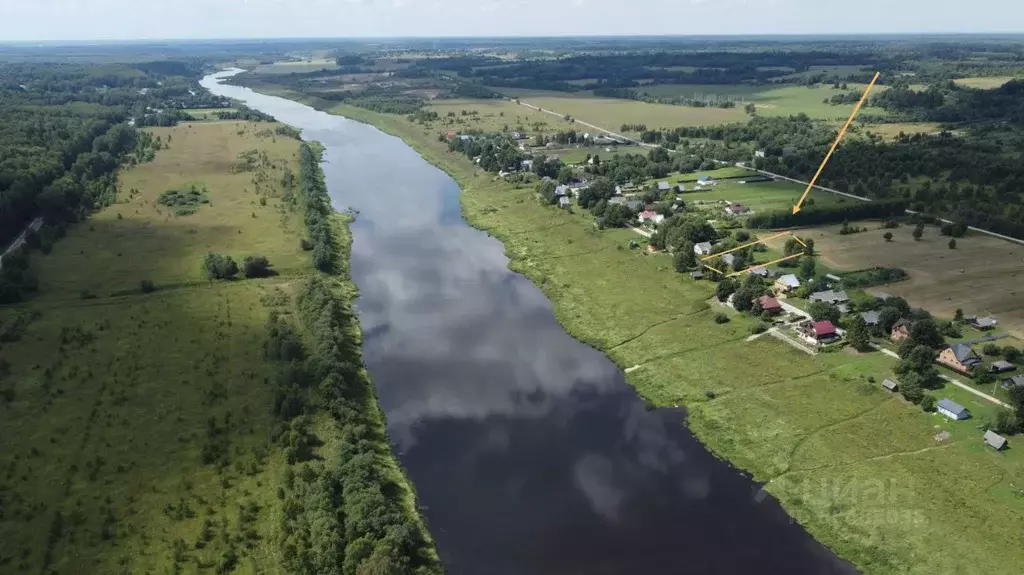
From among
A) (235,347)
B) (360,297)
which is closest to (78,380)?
(235,347)

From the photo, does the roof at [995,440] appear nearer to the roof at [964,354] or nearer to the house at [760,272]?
the roof at [964,354]

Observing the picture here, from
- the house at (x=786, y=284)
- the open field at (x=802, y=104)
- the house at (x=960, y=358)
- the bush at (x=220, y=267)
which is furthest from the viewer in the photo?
the open field at (x=802, y=104)

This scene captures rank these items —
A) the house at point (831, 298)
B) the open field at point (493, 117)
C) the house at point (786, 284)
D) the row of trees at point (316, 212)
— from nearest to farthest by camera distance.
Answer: the house at point (831, 298) < the house at point (786, 284) < the row of trees at point (316, 212) < the open field at point (493, 117)

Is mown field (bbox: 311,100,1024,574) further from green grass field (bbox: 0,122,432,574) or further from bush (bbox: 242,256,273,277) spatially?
bush (bbox: 242,256,273,277)

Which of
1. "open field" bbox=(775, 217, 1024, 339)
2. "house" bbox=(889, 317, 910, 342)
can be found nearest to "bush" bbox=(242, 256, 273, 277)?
"house" bbox=(889, 317, 910, 342)

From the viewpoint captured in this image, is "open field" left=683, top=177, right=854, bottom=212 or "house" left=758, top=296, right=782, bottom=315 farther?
"open field" left=683, top=177, right=854, bottom=212

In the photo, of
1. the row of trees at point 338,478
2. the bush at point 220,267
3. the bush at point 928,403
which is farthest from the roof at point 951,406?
the bush at point 220,267

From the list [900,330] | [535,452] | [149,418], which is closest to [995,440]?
[900,330]

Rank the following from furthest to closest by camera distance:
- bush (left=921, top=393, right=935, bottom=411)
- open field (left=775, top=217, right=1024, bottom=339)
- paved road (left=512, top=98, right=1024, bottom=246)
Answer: paved road (left=512, top=98, right=1024, bottom=246), open field (left=775, top=217, right=1024, bottom=339), bush (left=921, top=393, right=935, bottom=411)
